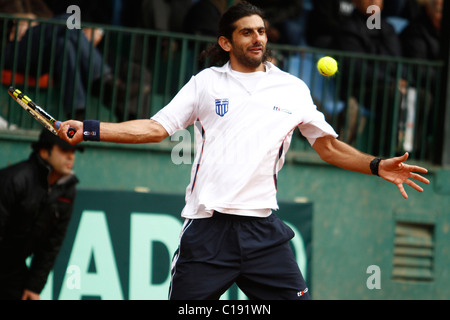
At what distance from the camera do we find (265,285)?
4938 mm

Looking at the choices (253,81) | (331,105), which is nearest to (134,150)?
(331,105)

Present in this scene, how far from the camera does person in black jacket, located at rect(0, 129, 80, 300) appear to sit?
6699 millimetres

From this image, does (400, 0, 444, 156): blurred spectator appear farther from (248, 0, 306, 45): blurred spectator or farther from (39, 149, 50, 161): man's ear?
(39, 149, 50, 161): man's ear

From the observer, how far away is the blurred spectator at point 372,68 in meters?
8.86

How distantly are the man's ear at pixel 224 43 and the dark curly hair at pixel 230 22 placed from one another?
22 mm

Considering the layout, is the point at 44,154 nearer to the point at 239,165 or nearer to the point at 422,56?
the point at 239,165

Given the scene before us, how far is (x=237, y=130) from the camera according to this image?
16.4 ft

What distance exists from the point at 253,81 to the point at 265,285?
51.8 inches

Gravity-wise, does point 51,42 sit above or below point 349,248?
above

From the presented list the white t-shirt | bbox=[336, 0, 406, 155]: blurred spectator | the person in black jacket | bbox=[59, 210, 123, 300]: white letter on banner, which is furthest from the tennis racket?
bbox=[336, 0, 406, 155]: blurred spectator

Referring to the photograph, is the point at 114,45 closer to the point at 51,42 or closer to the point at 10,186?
the point at 51,42

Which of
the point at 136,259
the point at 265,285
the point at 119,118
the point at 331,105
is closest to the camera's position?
the point at 265,285

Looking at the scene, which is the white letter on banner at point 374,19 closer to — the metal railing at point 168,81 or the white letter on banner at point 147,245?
the metal railing at point 168,81
